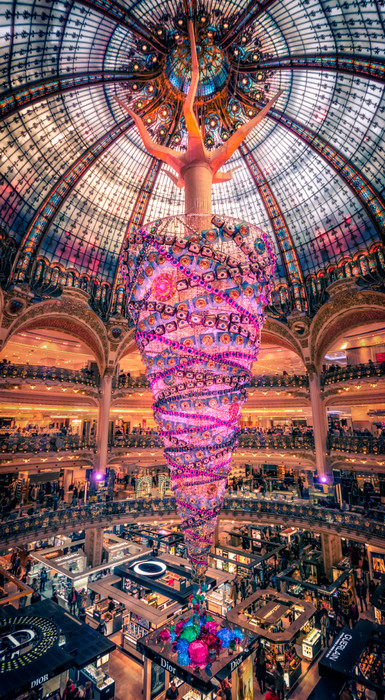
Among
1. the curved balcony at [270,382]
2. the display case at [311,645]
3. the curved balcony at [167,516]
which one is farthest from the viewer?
the curved balcony at [270,382]

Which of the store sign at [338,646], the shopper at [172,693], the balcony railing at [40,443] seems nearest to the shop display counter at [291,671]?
the store sign at [338,646]

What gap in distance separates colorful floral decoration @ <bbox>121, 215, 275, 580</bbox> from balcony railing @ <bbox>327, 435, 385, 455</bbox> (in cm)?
1785

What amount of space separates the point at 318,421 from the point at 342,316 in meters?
7.62

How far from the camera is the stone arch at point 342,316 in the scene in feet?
76.1

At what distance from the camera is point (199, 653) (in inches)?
289

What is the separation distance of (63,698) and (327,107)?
27.2 metres

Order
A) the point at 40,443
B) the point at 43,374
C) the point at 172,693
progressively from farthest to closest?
the point at 43,374
the point at 40,443
the point at 172,693

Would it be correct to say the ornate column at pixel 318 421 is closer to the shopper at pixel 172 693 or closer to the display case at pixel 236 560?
the display case at pixel 236 560

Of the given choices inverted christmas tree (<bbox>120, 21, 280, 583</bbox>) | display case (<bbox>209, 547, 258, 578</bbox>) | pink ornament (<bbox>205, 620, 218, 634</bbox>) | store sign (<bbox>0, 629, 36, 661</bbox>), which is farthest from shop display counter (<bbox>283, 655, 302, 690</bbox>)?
inverted christmas tree (<bbox>120, 21, 280, 583</bbox>)

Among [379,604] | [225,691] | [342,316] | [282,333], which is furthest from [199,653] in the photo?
[282,333]

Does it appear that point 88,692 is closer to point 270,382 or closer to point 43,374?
point 43,374

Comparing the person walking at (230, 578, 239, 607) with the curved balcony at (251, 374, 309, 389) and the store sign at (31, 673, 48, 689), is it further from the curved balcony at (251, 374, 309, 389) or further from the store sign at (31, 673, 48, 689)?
the curved balcony at (251, 374, 309, 389)

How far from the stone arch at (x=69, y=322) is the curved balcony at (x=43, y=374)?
1799mm

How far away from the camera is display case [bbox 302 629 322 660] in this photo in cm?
1480
